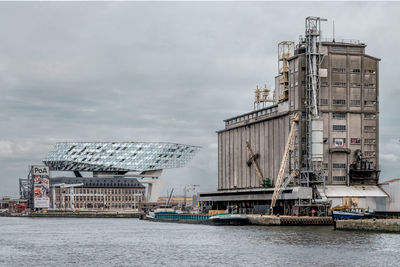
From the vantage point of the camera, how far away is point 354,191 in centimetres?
11150

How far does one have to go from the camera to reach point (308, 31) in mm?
111125

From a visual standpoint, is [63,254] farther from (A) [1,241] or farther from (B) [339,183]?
(B) [339,183]

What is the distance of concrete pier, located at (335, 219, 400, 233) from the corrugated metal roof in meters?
24.7

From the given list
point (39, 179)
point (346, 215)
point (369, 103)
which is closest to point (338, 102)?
point (369, 103)

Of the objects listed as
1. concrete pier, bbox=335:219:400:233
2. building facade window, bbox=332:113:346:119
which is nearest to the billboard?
building facade window, bbox=332:113:346:119

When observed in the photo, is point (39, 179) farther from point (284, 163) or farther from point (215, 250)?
point (215, 250)

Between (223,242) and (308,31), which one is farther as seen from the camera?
(308,31)

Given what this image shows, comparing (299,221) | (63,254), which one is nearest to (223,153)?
(299,221)

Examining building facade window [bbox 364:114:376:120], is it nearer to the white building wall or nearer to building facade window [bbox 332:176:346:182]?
building facade window [bbox 332:176:346:182]

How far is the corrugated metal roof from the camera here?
109812 millimetres

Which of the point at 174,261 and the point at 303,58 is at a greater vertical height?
the point at 303,58

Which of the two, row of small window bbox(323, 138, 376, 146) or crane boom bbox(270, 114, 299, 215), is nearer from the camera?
crane boom bbox(270, 114, 299, 215)

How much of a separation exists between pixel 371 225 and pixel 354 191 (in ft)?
108

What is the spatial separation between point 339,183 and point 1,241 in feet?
180
